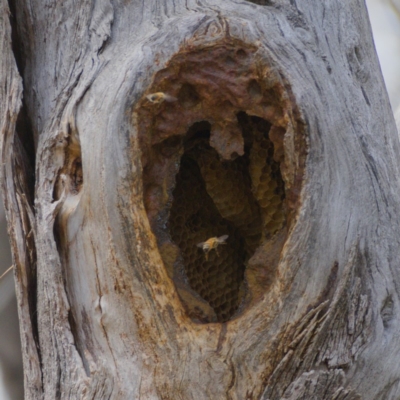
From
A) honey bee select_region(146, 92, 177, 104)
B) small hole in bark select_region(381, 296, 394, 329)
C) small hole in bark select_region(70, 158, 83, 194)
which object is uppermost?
honey bee select_region(146, 92, 177, 104)

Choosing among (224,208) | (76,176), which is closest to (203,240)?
(224,208)

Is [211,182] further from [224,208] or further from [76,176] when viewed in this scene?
[76,176]

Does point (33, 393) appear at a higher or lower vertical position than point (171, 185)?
lower

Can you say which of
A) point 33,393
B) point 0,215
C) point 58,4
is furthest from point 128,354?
point 0,215

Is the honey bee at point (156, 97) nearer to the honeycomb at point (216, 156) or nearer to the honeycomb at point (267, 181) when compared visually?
the honeycomb at point (216, 156)

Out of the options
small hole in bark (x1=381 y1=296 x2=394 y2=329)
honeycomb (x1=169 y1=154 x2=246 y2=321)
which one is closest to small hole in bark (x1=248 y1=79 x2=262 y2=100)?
honeycomb (x1=169 y1=154 x2=246 y2=321)

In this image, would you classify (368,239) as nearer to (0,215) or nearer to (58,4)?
(58,4)

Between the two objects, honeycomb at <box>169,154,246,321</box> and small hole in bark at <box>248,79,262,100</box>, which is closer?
small hole in bark at <box>248,79,262,100</box>

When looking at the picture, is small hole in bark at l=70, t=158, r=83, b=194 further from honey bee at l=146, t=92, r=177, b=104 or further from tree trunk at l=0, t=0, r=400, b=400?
honey bee at l=146, t=92, r=177, b=104
